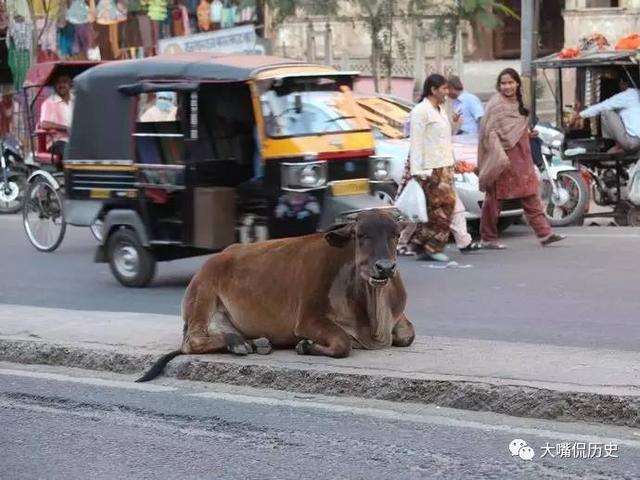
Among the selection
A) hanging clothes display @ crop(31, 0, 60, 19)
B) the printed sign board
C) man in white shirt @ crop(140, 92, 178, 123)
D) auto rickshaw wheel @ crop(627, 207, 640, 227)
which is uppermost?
hanging clothes display @ crop(31, 0, 60, 19)

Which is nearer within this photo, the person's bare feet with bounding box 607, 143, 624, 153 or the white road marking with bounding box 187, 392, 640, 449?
the white road marking with bounding box 187, 392, 640, 449

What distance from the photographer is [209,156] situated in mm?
10391

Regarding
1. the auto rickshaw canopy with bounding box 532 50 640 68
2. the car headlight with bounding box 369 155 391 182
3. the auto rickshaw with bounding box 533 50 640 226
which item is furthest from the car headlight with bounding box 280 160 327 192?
the auto rickshaw canopy with bounding box 532 50 640 68

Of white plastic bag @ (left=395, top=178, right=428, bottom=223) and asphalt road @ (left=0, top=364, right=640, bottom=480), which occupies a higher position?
white plastic bag @ (left=395, top=178, right=428, bottom=223)

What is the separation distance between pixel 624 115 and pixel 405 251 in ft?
12.8

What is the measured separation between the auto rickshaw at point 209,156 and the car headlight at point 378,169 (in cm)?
2

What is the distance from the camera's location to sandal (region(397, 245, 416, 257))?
39.2ft

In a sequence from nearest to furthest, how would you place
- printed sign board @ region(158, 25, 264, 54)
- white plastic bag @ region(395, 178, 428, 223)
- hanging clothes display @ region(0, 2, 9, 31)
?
white plastic bag @ region(395, 178, 428, 223)
printed sign board @ region(158, 25, 264, 54)
hanging clothes display @ region(0, 2, 9, 31)

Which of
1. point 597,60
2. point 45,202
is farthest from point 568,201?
point 45,202

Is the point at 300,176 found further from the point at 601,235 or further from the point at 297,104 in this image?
the point at 601,235

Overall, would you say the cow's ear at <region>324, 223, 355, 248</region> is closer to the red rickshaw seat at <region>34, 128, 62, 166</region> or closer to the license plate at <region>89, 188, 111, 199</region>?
the license plate at <region>89, 188, 111, 199</region>

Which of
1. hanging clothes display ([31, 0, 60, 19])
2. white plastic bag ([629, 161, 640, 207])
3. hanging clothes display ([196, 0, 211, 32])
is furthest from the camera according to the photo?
hanging clothes display ([196, 0, 211, 32])

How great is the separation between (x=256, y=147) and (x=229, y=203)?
2.31 feet

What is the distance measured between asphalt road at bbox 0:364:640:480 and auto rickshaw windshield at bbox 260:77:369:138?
3.56 meters
